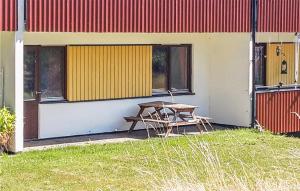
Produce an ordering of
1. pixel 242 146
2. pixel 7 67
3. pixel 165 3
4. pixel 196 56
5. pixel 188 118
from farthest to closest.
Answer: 1. pixel 196 56
2. pixel 188 118
3. pixel 165 3
4. pixel 242 146
5. pixel 7 67

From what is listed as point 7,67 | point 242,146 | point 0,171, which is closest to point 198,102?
point 242,146

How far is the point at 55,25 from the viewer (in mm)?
13844

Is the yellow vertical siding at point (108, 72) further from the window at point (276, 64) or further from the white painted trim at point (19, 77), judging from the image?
the window at point (276, 64)

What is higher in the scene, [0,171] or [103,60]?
[103,60]

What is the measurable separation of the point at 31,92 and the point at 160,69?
12.5 ft

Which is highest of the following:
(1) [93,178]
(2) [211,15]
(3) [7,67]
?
(2) [211,15]

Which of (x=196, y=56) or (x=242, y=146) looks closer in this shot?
(x=242, y=146)

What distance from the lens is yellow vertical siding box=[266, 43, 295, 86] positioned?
1958cm

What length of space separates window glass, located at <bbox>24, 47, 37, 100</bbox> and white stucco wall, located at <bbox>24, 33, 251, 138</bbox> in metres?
0.25

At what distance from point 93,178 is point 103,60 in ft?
17.6

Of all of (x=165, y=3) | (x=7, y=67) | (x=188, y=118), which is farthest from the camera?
(x=188, y=118)

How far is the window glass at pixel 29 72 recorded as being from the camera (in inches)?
603

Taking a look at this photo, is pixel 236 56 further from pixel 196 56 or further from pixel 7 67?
pixel 7 67

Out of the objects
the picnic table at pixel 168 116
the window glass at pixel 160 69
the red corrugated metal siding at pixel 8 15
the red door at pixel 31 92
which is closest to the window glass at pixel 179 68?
the window glass at pixel 160 69
